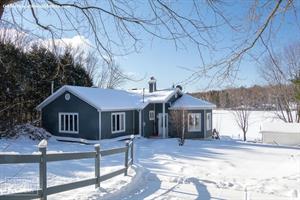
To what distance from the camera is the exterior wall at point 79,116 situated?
21.8m

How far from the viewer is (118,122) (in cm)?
2347

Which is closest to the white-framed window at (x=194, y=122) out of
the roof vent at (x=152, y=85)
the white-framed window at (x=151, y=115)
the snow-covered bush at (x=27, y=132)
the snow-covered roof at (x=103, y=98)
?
the white-framed window at (x=151, y=115)

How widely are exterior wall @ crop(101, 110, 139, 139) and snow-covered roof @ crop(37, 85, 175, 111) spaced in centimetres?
A: 55

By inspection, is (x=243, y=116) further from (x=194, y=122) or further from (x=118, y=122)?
(x=118, y=122)

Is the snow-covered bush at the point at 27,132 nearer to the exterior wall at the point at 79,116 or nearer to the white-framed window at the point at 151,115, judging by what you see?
the exterior wall at the point at 79,116

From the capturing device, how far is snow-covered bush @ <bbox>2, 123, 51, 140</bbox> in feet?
70.9

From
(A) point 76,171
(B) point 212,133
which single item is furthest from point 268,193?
(B) point 212,133

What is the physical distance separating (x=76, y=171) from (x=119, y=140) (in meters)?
11.8

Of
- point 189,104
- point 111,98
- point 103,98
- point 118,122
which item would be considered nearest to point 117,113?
point 118,122

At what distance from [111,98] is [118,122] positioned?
7.12ft

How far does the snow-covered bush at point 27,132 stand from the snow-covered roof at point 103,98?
2.30 metres

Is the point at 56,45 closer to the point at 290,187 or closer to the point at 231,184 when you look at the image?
the point at 231,184

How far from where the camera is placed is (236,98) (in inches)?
1303

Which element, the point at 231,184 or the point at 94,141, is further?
the point at 94,141
